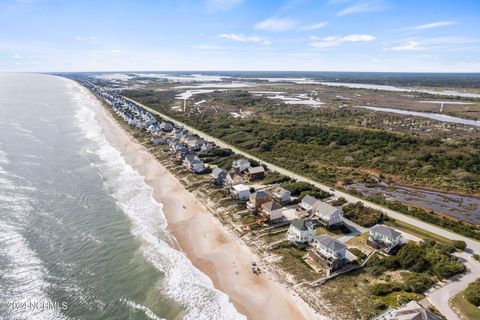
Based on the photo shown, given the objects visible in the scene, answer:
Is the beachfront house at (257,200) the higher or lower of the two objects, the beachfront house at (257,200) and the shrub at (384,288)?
the higher

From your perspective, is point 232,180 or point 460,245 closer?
point 460,245

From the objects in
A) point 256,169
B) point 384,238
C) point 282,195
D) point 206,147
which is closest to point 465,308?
point 384,238

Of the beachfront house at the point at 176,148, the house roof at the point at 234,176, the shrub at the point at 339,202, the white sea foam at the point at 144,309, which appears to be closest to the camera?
the white sea foam at the point at 144,309

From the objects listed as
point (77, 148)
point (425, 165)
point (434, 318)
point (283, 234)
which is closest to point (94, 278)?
point (283, 234)

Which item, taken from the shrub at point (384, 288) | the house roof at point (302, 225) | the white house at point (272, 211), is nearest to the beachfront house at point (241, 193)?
the white house at point (272, 211)

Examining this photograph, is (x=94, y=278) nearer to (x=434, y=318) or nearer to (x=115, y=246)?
(x=115, y=246)

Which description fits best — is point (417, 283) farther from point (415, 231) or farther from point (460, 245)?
point (415, 231)

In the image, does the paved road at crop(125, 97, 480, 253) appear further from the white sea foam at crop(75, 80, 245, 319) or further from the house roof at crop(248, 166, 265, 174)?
the white sea foam at crop(75, 80, 245, 319)

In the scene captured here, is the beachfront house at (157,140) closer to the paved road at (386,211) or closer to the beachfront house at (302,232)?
the paved road at (386,211)
